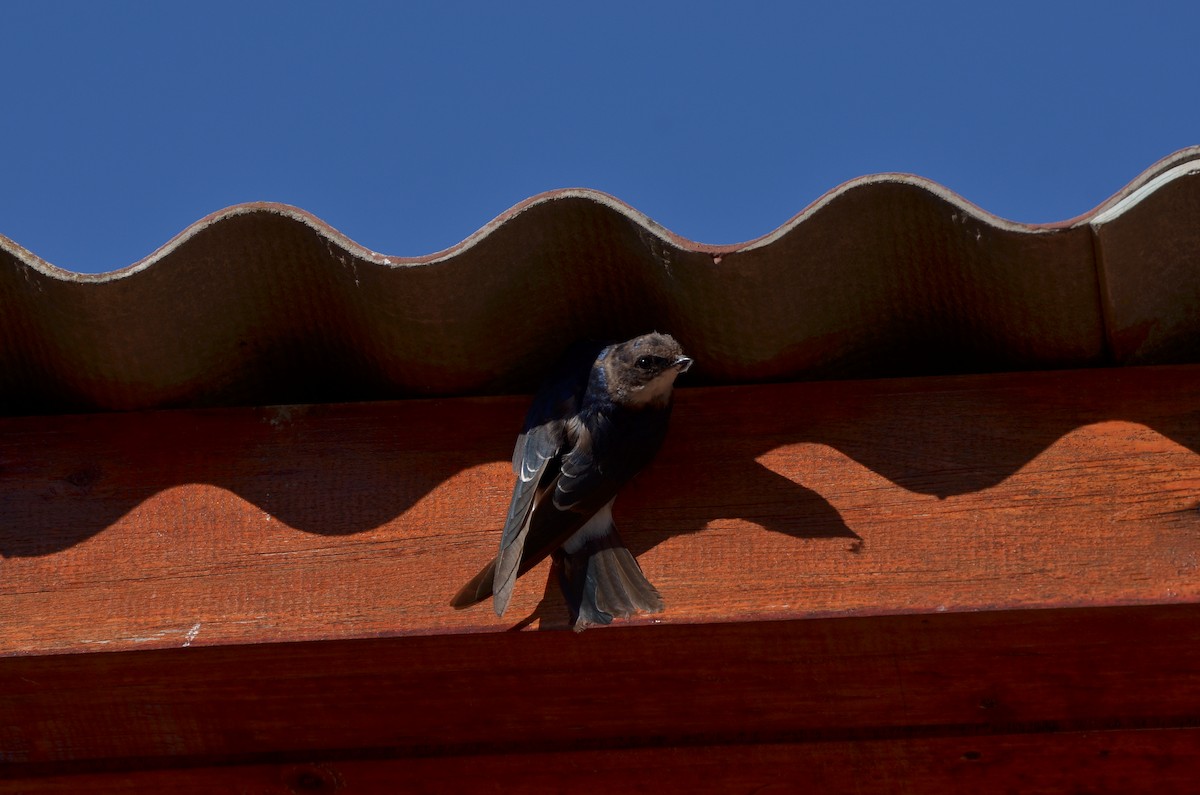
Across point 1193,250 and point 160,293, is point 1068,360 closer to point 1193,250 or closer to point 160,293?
point 1193,250

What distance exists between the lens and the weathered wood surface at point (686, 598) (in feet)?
6.73

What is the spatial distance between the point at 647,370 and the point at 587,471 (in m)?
0.19

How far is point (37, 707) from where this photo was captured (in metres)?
2.18

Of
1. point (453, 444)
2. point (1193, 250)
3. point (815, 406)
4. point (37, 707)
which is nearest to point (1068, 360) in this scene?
point (1193, 250)

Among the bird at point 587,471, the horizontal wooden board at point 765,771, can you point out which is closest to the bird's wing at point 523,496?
the bird at point 587,471

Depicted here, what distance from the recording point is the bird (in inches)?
80.4

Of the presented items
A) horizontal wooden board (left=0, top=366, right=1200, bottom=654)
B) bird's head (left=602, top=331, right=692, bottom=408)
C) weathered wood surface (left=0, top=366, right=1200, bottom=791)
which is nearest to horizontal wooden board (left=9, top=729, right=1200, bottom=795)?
weathered wood surface (left=0, top=366, right=1200, bottom=791)

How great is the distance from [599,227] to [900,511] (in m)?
0.64

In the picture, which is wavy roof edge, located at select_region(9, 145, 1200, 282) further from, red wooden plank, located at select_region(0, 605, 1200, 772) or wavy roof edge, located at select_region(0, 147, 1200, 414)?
red wooden plank, located at select_region(0, 605, 1200, 772)

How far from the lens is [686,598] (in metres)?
2.07

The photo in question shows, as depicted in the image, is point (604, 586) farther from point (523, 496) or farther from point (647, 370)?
point (647, 370)

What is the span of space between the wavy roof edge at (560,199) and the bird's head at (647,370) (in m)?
Result: 0.17

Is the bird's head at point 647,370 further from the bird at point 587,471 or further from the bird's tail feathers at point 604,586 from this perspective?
the bird's tail feathers at point 604,586

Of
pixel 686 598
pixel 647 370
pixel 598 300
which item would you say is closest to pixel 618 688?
pixel 686 598
